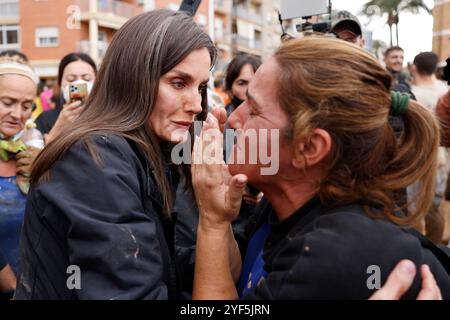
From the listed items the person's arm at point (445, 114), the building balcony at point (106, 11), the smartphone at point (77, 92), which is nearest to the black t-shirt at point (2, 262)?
the smartphone at point (77, 92)

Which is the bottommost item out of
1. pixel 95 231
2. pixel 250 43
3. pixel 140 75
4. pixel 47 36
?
Answer: pixel 95 231

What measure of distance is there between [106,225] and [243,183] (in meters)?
0.45

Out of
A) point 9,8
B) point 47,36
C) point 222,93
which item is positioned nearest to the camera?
point 222,93

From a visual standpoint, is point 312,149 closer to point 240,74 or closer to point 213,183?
point 213,183

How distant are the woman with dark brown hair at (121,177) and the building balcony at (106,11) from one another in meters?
26.0

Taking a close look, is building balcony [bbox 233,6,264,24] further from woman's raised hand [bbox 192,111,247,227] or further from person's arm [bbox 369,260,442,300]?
person's arm [bbox 369,260,442,300]

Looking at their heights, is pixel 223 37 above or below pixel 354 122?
above

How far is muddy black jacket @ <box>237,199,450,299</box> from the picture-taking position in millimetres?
1208

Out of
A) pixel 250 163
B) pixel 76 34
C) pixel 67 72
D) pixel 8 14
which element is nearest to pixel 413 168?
pixel 250 163

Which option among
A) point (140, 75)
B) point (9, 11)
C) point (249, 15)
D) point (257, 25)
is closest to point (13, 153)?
point (140, 75)

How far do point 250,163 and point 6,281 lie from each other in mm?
1489

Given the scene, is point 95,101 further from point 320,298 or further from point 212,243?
point 320,298

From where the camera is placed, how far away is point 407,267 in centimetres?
121

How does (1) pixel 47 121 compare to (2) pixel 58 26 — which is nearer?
(1) pixel 47 121
